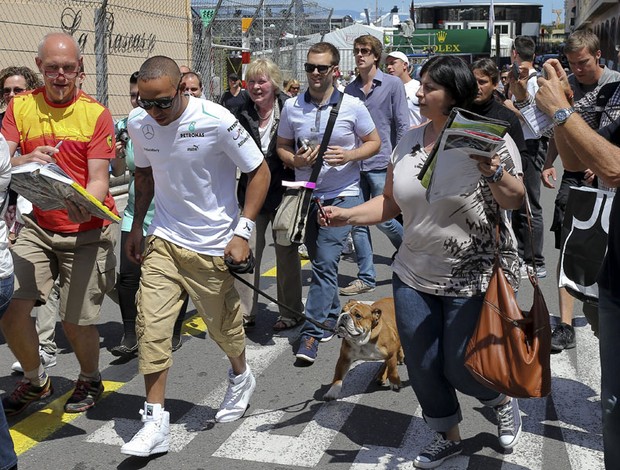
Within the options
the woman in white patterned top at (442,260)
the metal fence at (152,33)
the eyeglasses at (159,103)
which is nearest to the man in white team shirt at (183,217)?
the eyeglasses at (159,103)

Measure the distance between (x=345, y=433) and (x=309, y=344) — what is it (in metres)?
1.23

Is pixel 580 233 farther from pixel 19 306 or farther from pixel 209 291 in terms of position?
pixel 19 306

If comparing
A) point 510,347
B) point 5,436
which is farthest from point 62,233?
point 510,347

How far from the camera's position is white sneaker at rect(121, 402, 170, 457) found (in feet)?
13.8

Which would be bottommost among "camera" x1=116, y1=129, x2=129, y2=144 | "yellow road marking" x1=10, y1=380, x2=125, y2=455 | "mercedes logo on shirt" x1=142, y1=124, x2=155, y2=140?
"yellow road marking" x1=10, y1=380, x2=125, y2=455

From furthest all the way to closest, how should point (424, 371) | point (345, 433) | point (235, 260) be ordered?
point (345, 433)
point (235, 260)
point (424, 371)

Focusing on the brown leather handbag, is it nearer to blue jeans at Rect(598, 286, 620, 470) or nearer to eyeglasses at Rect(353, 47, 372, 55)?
blue jeans at Rect(598, 286, 620, 470)

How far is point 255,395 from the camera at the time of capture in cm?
531

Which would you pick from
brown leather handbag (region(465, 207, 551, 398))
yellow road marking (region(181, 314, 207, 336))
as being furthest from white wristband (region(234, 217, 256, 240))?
yellow road marking (region(181, 314, 207, 336))

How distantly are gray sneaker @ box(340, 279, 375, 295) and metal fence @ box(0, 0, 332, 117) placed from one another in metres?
5.48

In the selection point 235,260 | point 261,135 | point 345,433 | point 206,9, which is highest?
point 206,9

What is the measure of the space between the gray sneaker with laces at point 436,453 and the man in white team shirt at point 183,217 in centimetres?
118

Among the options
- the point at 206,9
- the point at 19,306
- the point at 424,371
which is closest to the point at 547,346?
the point at 424,371

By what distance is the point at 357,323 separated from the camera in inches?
196
